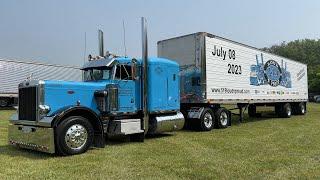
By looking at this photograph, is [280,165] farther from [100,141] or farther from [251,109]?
[251,109]

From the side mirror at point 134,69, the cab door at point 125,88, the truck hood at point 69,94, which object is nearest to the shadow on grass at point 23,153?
the truck hood at point 69,94

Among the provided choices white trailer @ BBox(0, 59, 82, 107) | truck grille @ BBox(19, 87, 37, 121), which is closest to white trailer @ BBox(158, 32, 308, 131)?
truck grille @ BBox(19, 87, 37, 121)

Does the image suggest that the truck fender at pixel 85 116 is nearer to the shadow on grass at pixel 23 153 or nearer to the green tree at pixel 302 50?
the shadow on grass at pixel 23 153

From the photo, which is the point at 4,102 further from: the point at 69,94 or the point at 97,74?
the point at 69,94

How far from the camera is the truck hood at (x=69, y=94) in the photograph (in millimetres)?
10852

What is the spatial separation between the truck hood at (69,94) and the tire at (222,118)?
7.00 metres

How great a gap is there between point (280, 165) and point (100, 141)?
493 cm

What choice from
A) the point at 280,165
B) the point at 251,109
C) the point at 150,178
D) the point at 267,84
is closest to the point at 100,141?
the point at 150,178

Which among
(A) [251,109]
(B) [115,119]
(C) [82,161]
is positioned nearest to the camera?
(C) [82,161]

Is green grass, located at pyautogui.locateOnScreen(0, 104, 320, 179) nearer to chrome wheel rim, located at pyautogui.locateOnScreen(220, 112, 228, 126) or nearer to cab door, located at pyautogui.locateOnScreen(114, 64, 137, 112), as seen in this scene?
cab door, located at pyautogui.locateOnScreen(114, 64, 137, 112)

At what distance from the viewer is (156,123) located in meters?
14.0

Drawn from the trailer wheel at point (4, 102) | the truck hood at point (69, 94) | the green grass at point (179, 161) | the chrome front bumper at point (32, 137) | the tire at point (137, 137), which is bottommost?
the green grass at point (179, 161)

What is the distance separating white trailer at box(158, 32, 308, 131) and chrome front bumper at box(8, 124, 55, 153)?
25.3ft

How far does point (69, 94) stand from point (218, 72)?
8254mm
